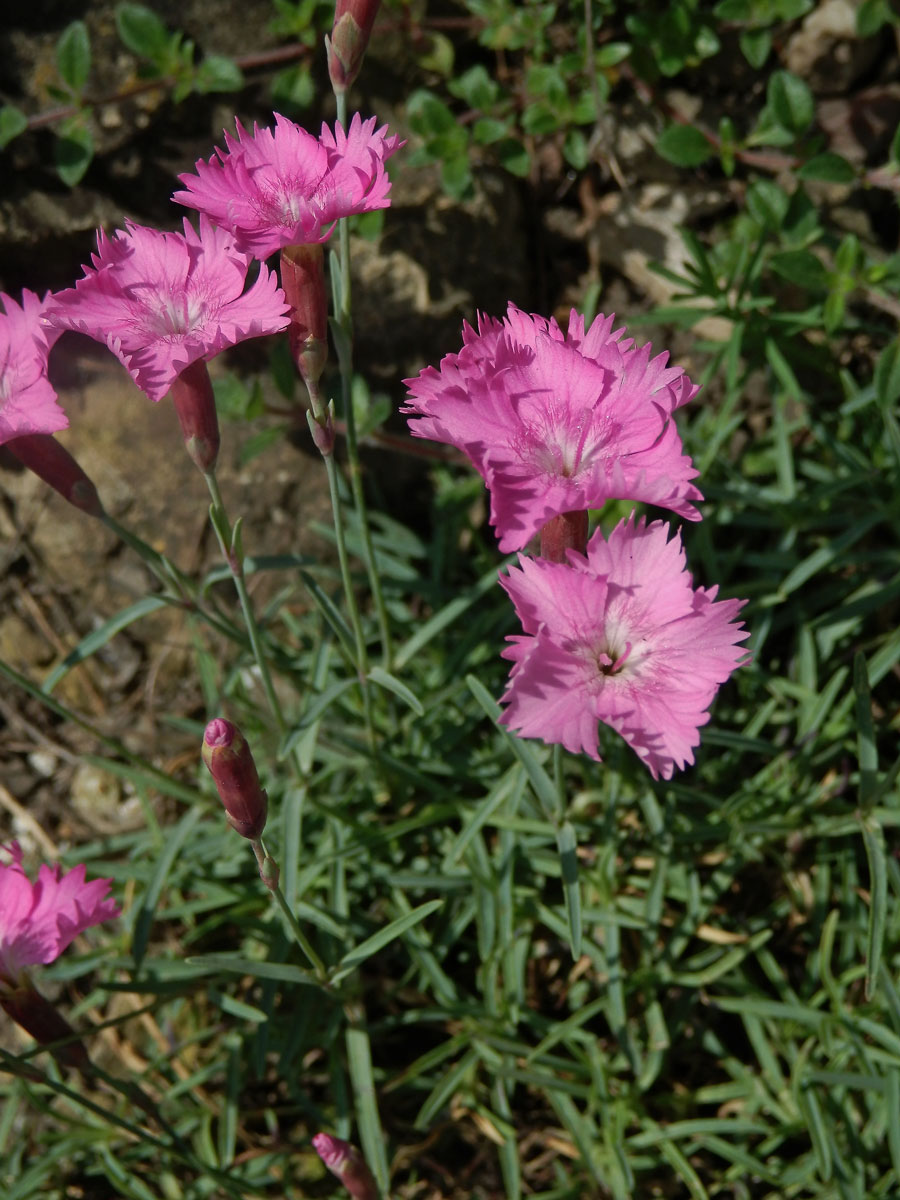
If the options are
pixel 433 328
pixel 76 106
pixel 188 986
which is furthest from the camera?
pixel 433 328

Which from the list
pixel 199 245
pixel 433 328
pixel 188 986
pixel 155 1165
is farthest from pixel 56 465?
pixel 155 1165

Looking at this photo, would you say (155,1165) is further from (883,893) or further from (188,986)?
(883,893)

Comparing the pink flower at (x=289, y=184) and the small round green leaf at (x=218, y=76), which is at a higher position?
the small round green leaf at (x=218, y=76)

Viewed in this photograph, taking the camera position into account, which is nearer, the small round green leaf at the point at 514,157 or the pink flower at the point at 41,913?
the pink flower at the point at 41,913

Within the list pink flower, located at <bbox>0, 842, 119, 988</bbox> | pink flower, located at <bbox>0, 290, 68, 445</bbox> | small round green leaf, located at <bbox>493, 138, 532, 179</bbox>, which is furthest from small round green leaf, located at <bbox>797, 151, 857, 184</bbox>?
pink flower, located at <bbox>0, 842, 119, 988</bbox>

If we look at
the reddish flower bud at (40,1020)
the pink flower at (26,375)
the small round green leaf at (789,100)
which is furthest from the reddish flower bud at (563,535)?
the small round green leaf at (789,100)

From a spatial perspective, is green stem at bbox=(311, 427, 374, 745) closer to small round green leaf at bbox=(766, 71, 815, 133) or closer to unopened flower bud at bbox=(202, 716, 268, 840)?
unopened flower bud at bbox=(202, 716, 268, 840)

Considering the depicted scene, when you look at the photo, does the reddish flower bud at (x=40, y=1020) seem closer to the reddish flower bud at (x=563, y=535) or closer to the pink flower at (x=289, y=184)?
the reddish flower bud at (x=563, y=535)
